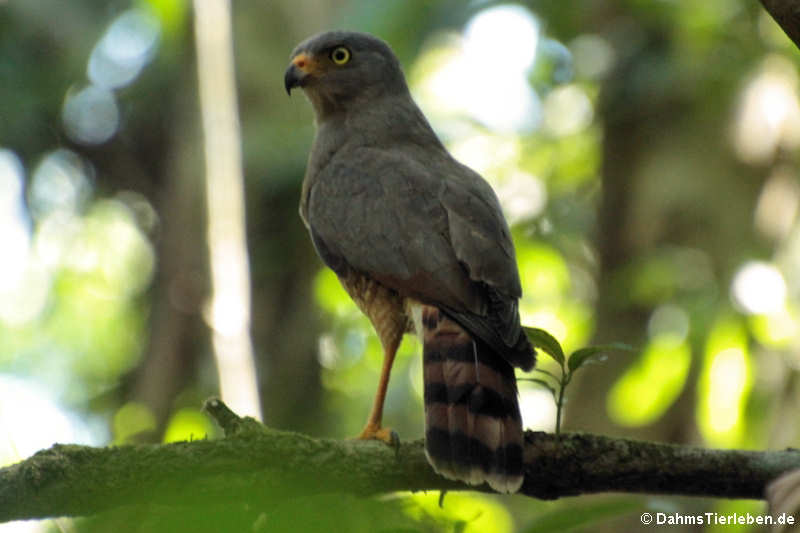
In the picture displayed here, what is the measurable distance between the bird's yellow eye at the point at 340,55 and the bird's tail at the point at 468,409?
186cm

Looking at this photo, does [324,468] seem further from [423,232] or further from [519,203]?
[519,203]

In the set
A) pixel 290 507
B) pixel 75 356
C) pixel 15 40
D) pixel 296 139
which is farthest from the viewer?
pixel 75 356

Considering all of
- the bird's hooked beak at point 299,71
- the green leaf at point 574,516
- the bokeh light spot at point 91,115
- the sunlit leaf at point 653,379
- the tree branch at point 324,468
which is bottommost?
the green leaf at point 574,516

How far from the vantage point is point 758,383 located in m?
5.88

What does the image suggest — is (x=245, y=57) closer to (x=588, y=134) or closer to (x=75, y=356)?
(x=588, y=134)

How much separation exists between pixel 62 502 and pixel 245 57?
4.82 meters

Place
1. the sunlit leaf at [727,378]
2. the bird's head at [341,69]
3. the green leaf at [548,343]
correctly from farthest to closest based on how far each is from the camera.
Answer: the bird's head at [341,69] → the sunlit leaf at [727,378] → the green leaf at [548,343]

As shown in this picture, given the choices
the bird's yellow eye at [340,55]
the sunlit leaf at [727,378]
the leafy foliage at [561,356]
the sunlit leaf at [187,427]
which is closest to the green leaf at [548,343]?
the leafy foliage at [561,356]

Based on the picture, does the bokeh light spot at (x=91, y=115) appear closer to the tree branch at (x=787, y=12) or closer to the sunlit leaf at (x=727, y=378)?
the sunlit leaf at (x=727, y=378)

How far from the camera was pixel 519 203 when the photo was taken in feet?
26.5

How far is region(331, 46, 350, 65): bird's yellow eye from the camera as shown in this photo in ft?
16.4

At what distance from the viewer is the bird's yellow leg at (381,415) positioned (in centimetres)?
335

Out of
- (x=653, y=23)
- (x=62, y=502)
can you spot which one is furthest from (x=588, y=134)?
(x=62, y=502)

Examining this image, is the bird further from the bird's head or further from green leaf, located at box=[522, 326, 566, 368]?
green leaf, located at box=[522, 326, 566, 368]
